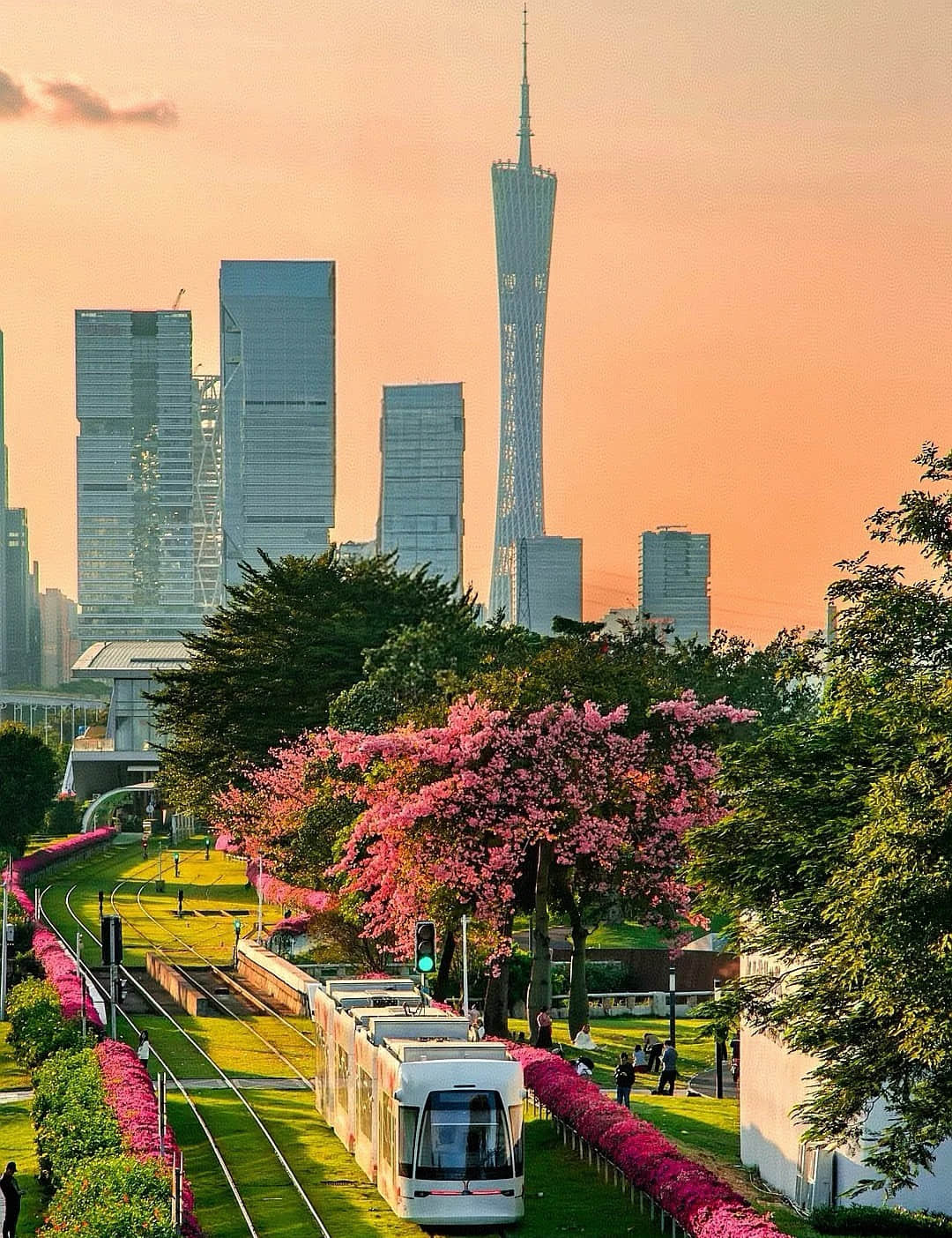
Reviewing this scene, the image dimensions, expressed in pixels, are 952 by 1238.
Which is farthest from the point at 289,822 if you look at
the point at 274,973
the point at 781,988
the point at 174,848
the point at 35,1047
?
the point at 174,848

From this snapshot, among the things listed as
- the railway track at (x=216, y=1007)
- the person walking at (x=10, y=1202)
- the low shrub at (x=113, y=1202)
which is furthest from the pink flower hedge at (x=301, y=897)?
the low shrub at (x=113, y=1202)

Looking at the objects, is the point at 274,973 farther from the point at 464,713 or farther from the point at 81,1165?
the point at 81,1165

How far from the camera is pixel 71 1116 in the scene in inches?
1430

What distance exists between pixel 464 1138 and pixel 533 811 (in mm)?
19435

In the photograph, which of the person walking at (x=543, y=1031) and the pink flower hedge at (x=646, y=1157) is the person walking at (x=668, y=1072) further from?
the pink flower hedge at (x=646, y=1157)

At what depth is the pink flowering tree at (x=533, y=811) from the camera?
166ft

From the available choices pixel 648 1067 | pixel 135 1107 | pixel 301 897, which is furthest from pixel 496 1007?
pixel 301 897

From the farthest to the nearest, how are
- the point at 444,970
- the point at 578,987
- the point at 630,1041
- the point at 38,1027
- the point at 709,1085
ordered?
the point at 630,1041 → the point at 444,970 → the point at 578,987 → the point at 709,1085 → the point at 38,1027

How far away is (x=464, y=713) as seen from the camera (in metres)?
51.7

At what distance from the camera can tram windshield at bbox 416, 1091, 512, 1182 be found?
31203 mm

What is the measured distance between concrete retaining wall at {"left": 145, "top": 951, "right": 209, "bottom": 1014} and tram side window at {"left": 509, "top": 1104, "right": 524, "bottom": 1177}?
115 ft

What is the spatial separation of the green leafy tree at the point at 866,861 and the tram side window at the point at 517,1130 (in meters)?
4.11

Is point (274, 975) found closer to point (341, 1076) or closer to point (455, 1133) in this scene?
point (341, 1076)

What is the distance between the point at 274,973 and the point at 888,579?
44.0 m
